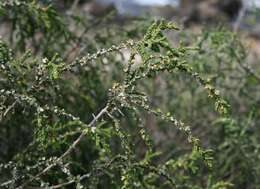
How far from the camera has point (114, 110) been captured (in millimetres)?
2018

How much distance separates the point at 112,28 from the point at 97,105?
49cm

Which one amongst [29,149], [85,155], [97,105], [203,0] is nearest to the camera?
[29,149]

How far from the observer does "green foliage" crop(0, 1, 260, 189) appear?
2.01 meters

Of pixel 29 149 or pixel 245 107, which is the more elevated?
pixel 29 149

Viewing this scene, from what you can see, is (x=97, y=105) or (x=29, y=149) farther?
(x=97, y=105)

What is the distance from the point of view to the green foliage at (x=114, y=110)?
201 centimetres

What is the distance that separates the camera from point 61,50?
375 cm

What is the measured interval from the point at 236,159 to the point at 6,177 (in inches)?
57.5

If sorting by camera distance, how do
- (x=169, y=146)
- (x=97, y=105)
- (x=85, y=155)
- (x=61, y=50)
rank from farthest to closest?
(x=169, y=146)
(x=61, y=50)
(x=97, y=105)
(x=85, y=155)

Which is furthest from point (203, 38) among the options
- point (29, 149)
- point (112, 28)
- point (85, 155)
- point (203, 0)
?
point (203, 0)

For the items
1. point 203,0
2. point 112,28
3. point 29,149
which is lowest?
point 203,0

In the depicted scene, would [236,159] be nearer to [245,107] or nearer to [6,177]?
[245,107]

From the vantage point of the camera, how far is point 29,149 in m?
2.58

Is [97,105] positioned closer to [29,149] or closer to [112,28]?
[112,28]
